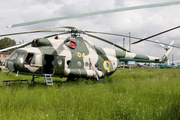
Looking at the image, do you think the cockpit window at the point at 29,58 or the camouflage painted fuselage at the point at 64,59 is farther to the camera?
the cockpit window at the point at 29,58

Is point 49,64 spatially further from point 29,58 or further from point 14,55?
point 14,55

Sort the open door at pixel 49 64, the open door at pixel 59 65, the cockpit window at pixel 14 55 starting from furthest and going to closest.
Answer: the open door at pixel 49 64 < the open door at pixel 59 65 < the cockpit window at pixel 14 55

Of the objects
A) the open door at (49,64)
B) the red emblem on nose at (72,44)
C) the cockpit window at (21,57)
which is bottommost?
the open door at (49,64)

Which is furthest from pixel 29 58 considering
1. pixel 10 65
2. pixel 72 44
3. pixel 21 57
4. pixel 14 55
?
pixel 72 44

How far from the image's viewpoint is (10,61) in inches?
317

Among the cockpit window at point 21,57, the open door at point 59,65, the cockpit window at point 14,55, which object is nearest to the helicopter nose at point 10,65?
the cockpit window at point 14,55

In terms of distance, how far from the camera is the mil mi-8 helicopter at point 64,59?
830cm

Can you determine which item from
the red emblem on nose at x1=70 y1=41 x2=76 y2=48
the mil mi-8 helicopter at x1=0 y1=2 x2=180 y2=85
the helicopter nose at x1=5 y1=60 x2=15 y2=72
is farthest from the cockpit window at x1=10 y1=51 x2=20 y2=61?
the red emblem on nose at x1=70 y1=41 x2=76 y2=48

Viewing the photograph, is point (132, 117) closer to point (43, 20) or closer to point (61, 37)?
point (43, 20)

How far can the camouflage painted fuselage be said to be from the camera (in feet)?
27.2

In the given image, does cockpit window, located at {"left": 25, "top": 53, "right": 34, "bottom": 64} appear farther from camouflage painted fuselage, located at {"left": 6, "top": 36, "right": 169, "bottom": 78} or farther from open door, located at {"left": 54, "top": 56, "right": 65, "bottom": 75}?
open door, located at {"left": 54, "top": 56, "right": 65, "bottom": 75}

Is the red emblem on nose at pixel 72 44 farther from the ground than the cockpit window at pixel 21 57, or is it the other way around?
the red emblem on nose at pixel 72 44

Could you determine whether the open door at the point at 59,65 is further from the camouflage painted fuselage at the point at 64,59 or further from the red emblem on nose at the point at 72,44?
the red emblem on nose at the point at 72,44

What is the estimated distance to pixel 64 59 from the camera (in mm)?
9281
